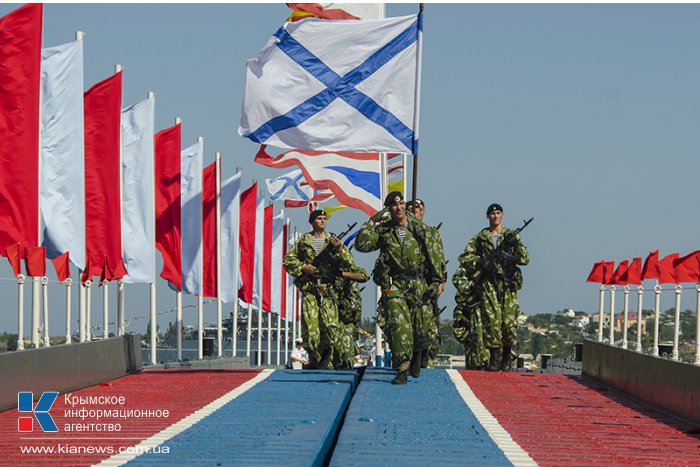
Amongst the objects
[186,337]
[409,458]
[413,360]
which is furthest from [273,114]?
[186,337]

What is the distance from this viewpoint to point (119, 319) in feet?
61.6

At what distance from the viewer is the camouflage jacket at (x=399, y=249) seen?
15055mm

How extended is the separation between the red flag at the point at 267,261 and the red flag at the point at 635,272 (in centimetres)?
3279

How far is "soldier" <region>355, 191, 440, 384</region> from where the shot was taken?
1498 cm

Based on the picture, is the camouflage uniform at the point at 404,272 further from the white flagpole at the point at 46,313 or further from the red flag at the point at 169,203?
the red flag at the point at 169,203

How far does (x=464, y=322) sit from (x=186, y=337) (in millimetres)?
69391

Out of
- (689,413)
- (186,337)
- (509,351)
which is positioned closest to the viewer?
(689,413)

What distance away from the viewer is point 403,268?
15.0m

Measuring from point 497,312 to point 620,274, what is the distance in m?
2.12

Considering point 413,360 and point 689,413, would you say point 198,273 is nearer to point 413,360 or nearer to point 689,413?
point 413,360

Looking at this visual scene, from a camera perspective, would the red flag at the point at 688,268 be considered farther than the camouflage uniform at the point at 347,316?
No

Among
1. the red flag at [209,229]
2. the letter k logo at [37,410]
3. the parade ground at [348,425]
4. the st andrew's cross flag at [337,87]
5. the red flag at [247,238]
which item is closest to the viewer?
the parade ground at [348,425]

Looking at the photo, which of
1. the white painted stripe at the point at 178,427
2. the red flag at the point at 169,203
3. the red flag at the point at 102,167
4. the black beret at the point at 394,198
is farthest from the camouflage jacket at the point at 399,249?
the red flag at the point at 169,203

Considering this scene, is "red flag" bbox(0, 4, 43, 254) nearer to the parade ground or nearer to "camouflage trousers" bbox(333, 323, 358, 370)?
the parade ground
